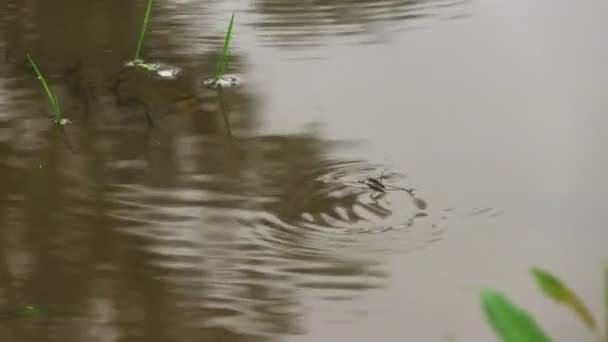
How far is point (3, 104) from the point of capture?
1610 mm

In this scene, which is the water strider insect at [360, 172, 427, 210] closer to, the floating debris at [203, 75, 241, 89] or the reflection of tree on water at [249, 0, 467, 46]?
the floating debris at [203, 75, 241, 89]

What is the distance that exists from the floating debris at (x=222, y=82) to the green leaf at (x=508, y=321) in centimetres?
149

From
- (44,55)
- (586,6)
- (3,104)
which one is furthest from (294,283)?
(586,6)

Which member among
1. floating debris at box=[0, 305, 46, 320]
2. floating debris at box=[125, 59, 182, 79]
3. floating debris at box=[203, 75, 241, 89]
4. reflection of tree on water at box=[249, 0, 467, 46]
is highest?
reflection of tree on water at box=[249, 0, 467, 46]

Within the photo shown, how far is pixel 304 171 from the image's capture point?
134 centimetres

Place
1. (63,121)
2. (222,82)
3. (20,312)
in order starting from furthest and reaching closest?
1. (222,82)
2. (63,121)
3. (20,312)

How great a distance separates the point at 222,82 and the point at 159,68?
17 cm

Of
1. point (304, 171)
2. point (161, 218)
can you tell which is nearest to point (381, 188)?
point (304, 171)

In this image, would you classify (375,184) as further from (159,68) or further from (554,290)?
(554,290)

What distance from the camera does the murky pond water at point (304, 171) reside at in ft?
3.29

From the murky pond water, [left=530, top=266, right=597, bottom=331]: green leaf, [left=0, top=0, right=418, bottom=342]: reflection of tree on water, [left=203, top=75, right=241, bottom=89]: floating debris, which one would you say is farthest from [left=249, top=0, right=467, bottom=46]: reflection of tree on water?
[left=530, top=266, right=597, bottom=331]: green leaf

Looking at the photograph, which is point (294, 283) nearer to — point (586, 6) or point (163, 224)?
point (163, 224)

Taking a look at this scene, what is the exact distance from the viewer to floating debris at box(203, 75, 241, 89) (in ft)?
5.56

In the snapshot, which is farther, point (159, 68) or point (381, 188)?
point (159, 68)
